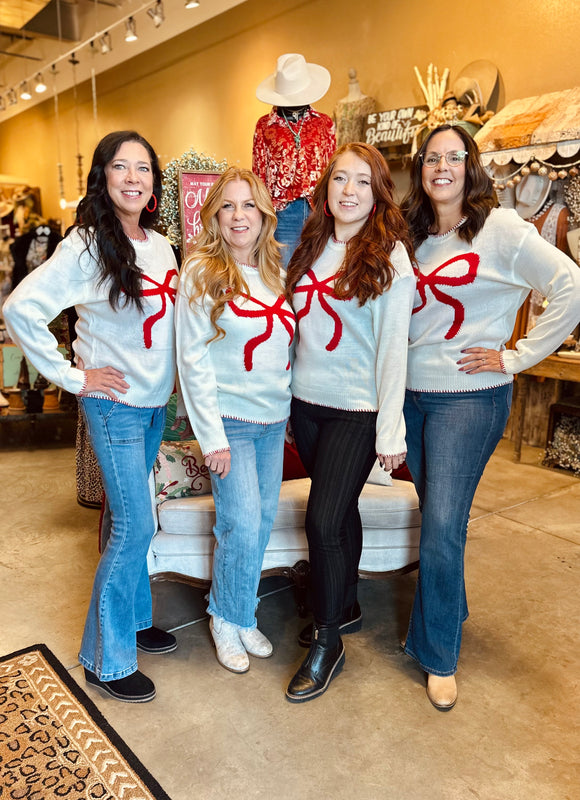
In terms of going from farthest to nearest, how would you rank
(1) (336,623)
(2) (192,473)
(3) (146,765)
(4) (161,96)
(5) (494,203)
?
(4) (161,96), (2) (192,473), (1) (336,623), (5) (494,203), (3) (146,765)

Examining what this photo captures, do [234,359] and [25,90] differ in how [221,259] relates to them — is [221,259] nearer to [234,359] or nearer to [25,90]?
[234,359]

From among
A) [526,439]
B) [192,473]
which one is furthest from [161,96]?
[192,473]

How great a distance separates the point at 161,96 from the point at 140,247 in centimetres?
816

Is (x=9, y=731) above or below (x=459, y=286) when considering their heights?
below

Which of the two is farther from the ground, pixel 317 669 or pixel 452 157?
pixel 452 157

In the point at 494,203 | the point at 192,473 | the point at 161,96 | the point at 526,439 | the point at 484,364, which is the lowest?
the point at 526,439

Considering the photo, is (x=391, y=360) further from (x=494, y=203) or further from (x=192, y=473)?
(x=192, y=473)

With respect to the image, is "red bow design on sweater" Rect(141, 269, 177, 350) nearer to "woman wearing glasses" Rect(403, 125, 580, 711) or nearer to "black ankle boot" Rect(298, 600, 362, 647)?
"woman wearing glasses" Rect(403, 125, 580, 711)

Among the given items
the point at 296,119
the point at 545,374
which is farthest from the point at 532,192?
the point at 296,119

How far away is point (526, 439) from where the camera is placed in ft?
17.7

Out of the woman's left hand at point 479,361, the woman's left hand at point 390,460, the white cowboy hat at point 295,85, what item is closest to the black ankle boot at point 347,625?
the woman's left hand at point 390,460

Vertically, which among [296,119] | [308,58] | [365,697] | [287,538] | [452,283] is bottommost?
[365,697]

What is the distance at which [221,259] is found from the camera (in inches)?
81.0

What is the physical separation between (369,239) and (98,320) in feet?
2.74
